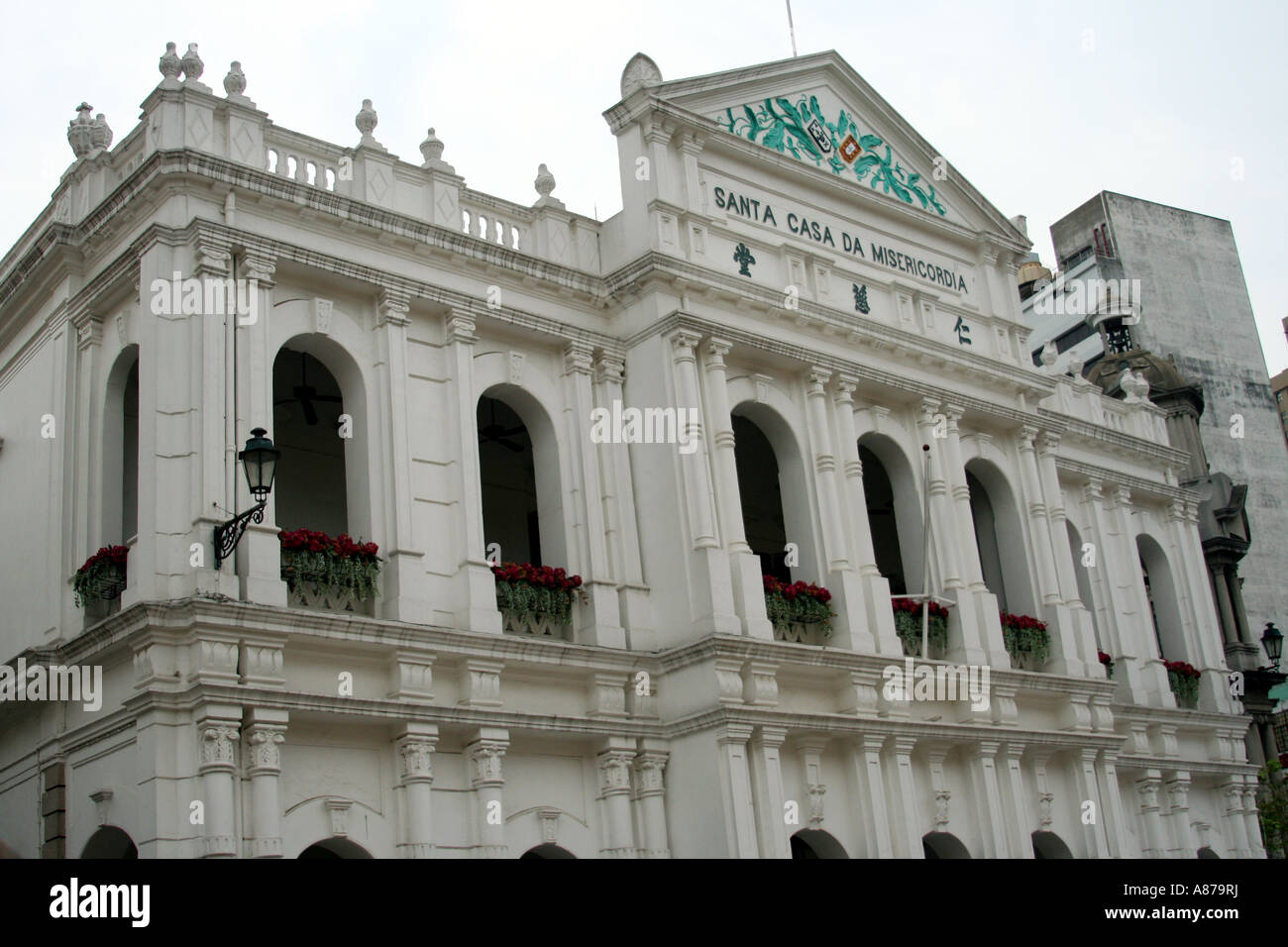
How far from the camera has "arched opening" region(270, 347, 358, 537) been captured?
2033 centimetres

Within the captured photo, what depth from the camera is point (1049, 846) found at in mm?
22312

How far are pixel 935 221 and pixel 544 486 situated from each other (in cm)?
869

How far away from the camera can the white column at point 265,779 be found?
14.8m

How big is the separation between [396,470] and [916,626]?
8.11 meters

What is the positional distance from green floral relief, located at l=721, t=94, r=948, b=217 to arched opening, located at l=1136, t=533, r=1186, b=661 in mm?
8599

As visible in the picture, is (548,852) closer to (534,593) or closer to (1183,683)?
(534,593)

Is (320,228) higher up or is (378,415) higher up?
(320,228)

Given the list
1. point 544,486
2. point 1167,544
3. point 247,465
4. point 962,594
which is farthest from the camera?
point 1167,544

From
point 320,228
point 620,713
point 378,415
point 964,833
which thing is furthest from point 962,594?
point 320,228

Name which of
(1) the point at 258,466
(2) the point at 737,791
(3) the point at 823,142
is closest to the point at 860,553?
(2) the point at 737,791

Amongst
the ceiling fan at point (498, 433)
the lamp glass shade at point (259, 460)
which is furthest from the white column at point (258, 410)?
the ceiling fan at point (498, 433)

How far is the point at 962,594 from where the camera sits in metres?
22.0

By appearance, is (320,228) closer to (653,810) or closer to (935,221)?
(653,810)

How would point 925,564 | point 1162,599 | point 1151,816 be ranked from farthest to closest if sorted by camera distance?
point 1162,599 < point 1151,816 < point 925,564
